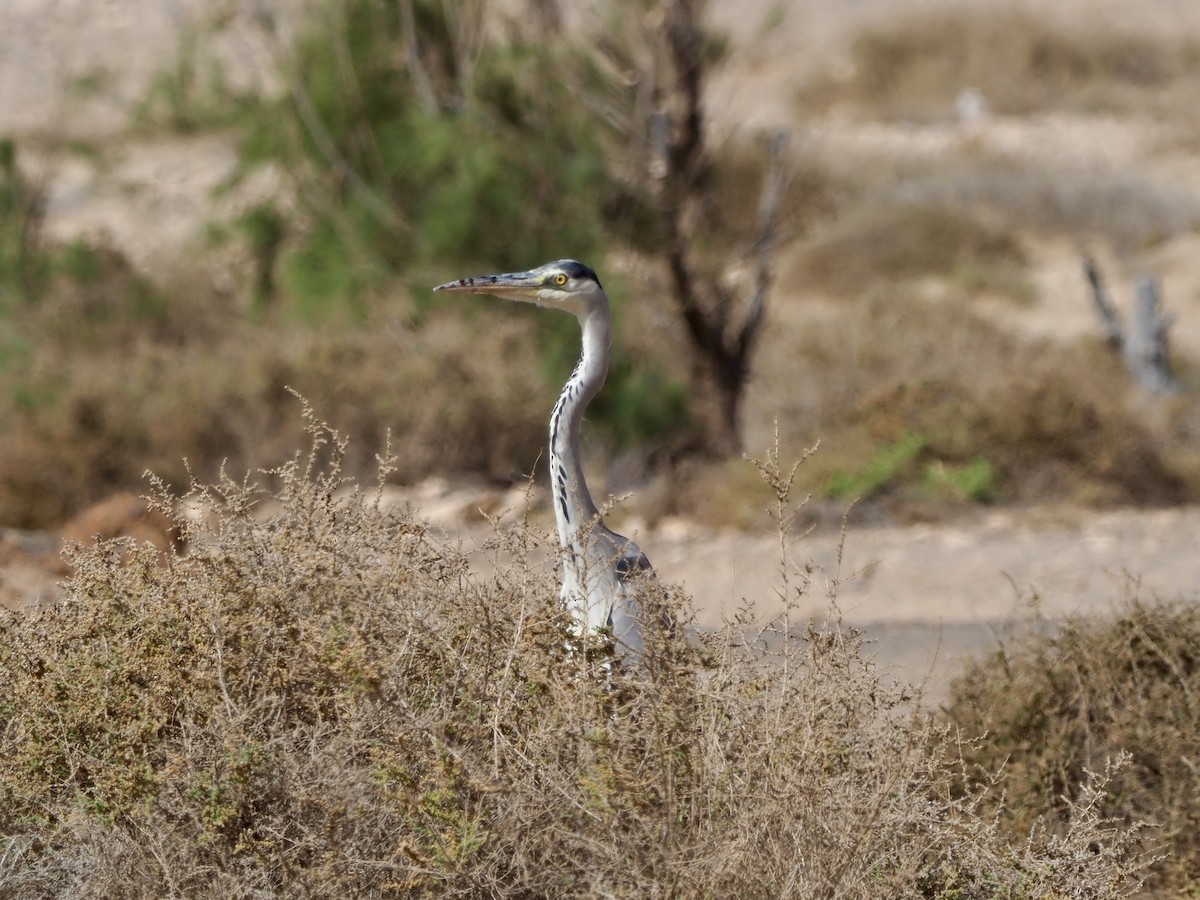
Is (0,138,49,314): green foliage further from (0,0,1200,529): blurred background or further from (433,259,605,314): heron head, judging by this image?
(433,259,605,314): heron head

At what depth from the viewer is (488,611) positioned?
382cm

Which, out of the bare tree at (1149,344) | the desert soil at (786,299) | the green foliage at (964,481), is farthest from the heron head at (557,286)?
the bare tree at (1149,344)

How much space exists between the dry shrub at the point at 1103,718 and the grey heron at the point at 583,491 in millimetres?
1170

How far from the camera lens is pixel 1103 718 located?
498 cm

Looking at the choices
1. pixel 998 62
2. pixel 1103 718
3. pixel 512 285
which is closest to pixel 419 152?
pixel 512 285

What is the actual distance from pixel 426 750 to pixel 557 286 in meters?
1.88

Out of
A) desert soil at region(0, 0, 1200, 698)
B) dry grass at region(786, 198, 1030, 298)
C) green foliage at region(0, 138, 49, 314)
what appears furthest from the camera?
dry grass at region(786, 198, 1030, 298)

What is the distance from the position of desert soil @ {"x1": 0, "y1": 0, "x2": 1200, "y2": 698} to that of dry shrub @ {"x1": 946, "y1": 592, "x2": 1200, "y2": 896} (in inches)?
5.9

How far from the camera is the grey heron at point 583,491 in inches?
156

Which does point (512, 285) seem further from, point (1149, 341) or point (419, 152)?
point (1149, 341)

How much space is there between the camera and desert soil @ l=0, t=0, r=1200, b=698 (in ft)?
28.7

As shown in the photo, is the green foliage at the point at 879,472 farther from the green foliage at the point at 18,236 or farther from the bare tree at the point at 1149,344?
the green foliage at the point at 18,236

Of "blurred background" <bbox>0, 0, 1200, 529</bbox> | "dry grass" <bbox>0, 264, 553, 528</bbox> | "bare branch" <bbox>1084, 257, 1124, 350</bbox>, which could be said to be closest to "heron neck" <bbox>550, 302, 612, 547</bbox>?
"blurred background" <bbox>0, 0, 1200, 529</bbox>

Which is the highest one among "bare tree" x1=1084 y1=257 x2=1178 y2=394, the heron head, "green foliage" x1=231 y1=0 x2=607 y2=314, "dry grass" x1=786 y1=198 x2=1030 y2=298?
the heron head
